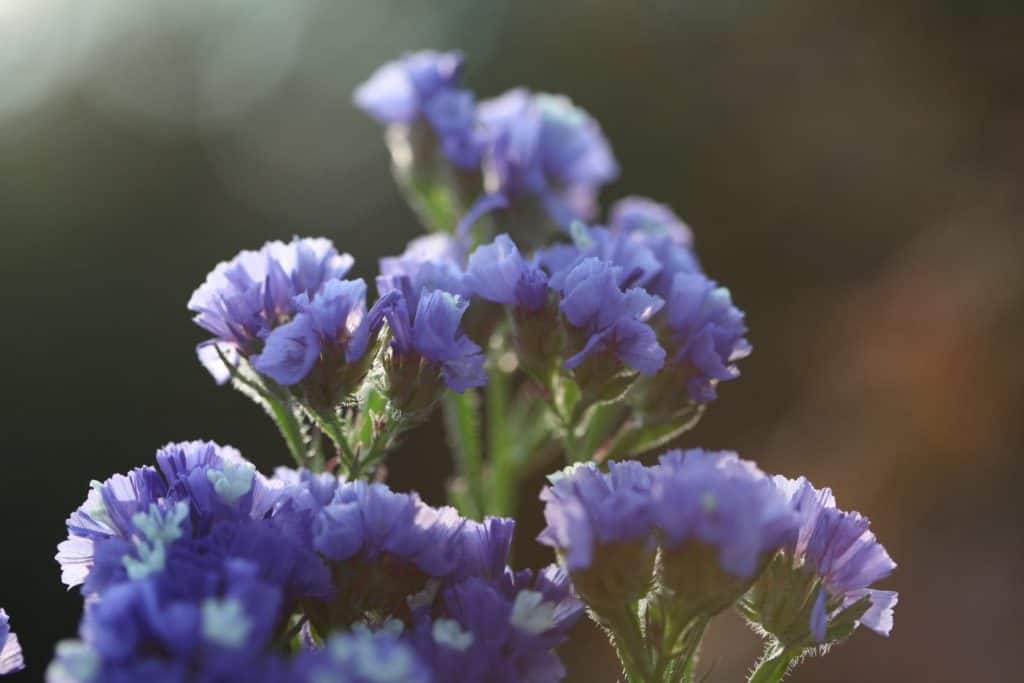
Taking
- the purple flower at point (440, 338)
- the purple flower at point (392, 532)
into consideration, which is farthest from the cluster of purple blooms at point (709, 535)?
the purple flower at point (440, 338)

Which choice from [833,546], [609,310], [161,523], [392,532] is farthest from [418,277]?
[833,546]

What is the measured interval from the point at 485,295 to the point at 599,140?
84cm

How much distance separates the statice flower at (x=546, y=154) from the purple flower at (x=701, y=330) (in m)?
0.44

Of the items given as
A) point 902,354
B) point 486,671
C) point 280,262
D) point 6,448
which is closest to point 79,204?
point 6,448

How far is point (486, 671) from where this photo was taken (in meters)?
1.16

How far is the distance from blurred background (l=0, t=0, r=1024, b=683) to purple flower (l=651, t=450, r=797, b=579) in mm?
2457

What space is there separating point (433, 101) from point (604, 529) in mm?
1147

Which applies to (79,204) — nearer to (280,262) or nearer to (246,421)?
(246,421)

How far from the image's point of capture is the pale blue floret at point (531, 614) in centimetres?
120

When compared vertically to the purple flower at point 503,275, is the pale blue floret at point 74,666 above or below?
below

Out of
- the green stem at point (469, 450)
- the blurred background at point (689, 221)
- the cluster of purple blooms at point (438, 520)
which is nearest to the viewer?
the cluster of purple blooms at point (438, 520)

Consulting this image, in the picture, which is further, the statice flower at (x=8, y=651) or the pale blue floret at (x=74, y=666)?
the statice flower at (x=8, y=651)

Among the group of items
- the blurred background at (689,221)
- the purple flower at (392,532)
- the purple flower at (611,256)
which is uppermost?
the blurred background at (689,221)

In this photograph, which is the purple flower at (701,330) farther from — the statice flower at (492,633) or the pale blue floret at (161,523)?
the pale blue floret at (161,523)
